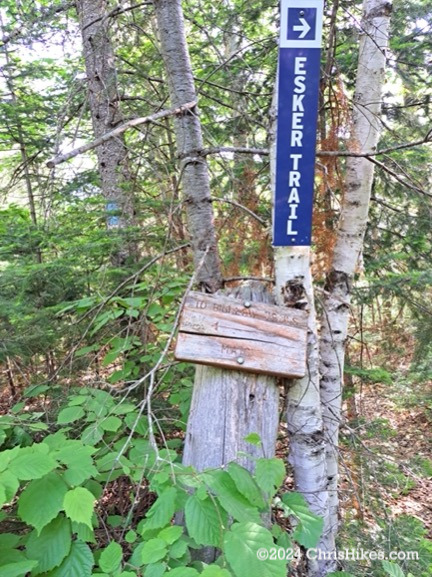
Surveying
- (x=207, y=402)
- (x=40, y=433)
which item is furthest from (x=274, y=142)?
(x=40, y=433)

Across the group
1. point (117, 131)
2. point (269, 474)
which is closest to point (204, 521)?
point (269, 474)

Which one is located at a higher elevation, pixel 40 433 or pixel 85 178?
pixel 85 178

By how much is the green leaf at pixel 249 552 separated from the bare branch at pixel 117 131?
1424 millimetres

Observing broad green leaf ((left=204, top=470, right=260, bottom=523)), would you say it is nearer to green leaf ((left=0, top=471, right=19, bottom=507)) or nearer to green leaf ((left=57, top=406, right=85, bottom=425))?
green leaf ((left=0, top=471, right=19, bottom=507))

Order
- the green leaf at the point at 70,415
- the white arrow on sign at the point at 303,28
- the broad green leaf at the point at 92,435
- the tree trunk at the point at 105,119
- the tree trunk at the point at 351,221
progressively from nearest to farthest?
the white arrow on sign at the point at 303,28, the broad green leaf at the point at 92,435, the green leaf at the point at 70,415, the tree trunk at the point at 351,221, the tree trunk at the point at 105,119

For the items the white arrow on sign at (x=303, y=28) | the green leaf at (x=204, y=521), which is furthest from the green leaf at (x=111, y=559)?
the white arrow on sign at (x=303, y=28)

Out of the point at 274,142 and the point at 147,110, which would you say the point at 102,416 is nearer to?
the point at 274,142

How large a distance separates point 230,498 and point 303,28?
190cm

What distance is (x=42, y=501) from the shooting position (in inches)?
55.9

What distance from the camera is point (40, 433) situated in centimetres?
256

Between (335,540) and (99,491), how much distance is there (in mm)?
1472

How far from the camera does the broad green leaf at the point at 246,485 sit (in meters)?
1.47

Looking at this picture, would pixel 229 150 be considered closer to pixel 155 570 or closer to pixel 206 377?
pixel 206 377

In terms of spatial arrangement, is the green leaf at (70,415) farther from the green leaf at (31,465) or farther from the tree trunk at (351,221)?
the tree trunk at (351,221)
